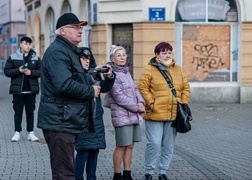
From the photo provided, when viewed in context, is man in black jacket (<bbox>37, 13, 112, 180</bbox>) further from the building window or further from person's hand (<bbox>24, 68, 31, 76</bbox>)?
the building window

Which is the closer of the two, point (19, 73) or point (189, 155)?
point (189, 155)

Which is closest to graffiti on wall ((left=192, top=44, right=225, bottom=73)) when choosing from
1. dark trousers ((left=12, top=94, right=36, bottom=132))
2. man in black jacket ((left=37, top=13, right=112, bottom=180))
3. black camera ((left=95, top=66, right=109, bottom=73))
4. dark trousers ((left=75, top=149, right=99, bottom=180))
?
dark trousers ((left=12, top=94, right=36, bottom=132))

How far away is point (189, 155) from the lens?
9867 millimetres

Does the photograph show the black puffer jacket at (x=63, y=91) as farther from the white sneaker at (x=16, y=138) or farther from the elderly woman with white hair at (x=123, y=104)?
the white sneaker at (x=16, y=138)

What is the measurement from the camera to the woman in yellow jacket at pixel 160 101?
7.84 meters

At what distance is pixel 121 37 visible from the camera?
19.6 m

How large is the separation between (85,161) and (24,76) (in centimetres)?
426

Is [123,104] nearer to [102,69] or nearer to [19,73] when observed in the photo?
[102,69]

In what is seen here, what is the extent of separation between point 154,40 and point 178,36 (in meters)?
0.83

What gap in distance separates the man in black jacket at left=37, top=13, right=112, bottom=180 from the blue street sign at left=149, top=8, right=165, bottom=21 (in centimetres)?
1294

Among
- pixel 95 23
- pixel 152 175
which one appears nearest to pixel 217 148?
pixel 152 175

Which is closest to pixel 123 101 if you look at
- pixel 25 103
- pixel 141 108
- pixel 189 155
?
pixel 141 108

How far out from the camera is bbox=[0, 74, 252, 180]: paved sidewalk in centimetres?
836

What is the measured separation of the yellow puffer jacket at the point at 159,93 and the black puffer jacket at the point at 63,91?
7.38 ft
